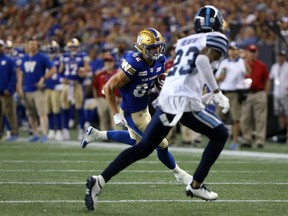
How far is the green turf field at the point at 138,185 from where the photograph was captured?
6.69m

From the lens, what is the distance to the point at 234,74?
47.2 feet

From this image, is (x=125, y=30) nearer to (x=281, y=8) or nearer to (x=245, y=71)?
(x=281, y=8)

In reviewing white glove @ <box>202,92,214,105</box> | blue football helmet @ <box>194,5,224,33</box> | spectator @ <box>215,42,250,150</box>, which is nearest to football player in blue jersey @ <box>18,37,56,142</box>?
spectator @ <box>215,42,250,150</box>

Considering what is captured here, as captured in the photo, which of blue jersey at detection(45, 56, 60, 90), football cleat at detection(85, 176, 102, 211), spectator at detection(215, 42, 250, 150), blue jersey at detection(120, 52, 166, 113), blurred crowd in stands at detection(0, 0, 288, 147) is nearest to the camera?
football cleat at detection(85, 176, 102, 211)

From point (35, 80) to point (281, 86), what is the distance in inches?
170

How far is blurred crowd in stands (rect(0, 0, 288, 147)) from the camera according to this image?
16750mm

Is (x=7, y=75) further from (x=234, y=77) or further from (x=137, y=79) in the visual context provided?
(x=137, y=79)

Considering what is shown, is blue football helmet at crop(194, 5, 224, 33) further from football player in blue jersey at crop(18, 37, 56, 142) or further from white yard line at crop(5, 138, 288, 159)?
football player in blue jersey at crop(18, 37, 56, 142)

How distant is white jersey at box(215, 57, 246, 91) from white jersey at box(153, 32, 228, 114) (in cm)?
759

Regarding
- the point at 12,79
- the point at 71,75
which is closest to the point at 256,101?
the point at 71,75

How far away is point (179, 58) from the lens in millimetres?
6871

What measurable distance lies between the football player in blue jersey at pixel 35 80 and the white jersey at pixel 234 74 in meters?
3.01

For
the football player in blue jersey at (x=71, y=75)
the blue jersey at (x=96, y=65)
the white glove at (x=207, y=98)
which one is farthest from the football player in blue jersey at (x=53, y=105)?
the white glove at (x=207, y=98)

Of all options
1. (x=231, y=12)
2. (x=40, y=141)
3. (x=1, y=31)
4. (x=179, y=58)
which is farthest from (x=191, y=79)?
(x=1, y=31)
